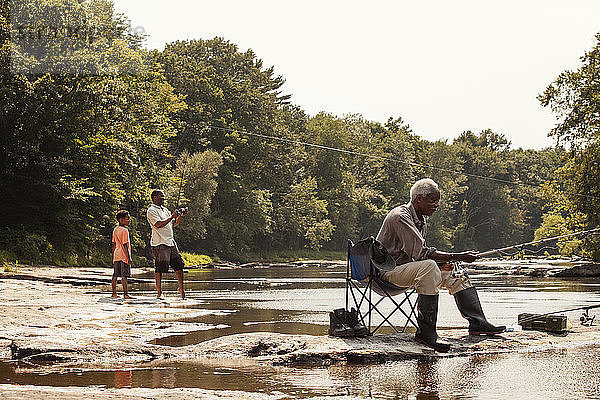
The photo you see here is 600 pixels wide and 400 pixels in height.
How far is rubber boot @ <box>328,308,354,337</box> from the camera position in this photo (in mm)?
7672

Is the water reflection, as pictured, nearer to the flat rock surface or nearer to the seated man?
the flat rock surface

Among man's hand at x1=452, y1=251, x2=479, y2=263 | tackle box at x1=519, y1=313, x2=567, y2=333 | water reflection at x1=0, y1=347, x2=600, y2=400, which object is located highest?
man's hand at x1=452, y1=251, x2=479, y2=263

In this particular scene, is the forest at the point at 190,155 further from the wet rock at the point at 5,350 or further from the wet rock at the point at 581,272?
the wet rock at the point at 5,350

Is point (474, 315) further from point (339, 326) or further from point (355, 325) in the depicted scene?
point (339, 326)

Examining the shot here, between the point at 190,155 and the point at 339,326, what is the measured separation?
164 ft

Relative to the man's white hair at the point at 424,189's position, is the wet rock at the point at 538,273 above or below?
below

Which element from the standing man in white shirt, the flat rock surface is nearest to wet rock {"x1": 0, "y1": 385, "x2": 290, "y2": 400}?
the flat rock surface

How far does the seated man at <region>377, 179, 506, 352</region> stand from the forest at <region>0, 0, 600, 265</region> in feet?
67.0

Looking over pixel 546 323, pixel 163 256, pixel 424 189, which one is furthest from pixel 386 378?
pixel 163 256

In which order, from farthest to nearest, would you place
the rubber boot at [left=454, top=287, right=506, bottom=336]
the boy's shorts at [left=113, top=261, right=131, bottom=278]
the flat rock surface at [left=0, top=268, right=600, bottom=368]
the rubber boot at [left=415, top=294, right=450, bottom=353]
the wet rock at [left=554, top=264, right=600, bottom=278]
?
the wet rock at [left=554, top=264, right=600, bottom=278]
the boy's shorts at [left=113, top=261, right=131, bottom=278]
the rubber boot at [left=454, top=287, right=506, bottom=336]
the rubber boot at [left=415, top=294, right=450, bottom=353]
the flat rock surface at [left=0, top=268, right=600, bottom=368]

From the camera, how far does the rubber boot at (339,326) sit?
→ 7672 mm

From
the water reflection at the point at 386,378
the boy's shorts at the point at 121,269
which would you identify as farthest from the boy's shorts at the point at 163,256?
the water reflection at the point at 386,378

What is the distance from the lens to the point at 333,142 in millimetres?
85500

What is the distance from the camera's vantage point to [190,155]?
186 ft
